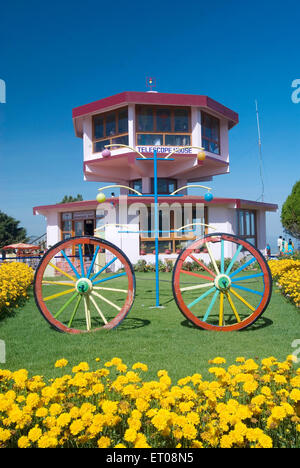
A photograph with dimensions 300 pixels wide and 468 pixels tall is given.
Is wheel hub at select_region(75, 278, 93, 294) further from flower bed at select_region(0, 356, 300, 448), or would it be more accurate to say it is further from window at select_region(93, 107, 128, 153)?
window at select_region(93, 107, 128, 153)

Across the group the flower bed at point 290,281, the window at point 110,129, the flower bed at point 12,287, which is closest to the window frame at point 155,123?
the window at point 110,129

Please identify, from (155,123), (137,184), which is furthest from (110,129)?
(137,184)

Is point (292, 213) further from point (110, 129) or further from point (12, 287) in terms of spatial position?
point (110, 129)

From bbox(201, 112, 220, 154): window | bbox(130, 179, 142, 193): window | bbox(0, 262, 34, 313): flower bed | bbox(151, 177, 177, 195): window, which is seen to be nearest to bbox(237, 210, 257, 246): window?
bbox(201, 112, 220, 154): window

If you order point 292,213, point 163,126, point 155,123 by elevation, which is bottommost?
point 292,213

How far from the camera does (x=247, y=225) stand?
21766 millimetres

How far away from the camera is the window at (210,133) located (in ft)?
68.9

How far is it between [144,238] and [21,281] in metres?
8.78

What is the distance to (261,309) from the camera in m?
6.05

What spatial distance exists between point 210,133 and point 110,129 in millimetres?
6145

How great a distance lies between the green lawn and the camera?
4541 millimetres

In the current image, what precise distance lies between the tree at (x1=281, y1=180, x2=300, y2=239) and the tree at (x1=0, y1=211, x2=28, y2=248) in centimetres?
3127

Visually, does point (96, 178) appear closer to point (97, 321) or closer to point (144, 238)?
point (144, 238)
